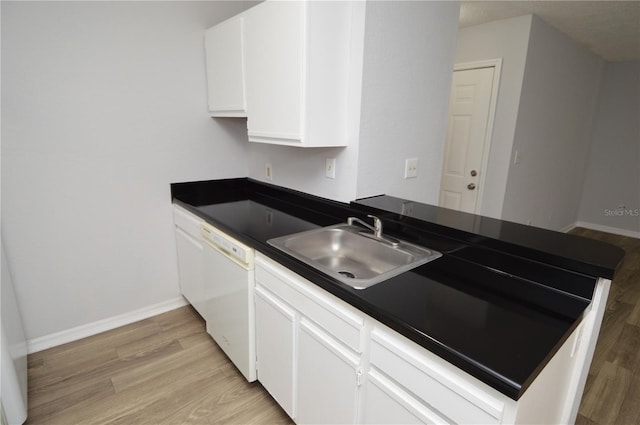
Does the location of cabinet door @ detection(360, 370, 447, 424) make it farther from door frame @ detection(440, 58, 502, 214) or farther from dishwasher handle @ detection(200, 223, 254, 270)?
door frame @ detection(440, 58, 502, 214)

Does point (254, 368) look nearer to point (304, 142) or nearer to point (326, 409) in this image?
point (326, 409)

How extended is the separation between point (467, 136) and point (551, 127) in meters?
1.07

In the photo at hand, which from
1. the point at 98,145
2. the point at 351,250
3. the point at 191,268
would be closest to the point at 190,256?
the point at 191,268

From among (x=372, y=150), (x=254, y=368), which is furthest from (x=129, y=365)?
(x=372, y=150)

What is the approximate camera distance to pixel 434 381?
0.91 m

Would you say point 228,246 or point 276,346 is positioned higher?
point 228,246

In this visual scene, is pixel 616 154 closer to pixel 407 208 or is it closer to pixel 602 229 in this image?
pixel 602 229

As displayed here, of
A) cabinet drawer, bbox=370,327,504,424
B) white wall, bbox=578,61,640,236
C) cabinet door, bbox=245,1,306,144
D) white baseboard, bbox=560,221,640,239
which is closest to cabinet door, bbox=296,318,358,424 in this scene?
cabinet drawer, bbox=370,327,504,424

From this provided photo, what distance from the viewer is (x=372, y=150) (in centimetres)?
185

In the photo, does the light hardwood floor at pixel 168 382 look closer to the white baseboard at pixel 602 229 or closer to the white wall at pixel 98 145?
the white wall at pixel 98 145

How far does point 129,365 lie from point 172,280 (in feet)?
2.20

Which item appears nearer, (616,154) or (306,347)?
(306,347)

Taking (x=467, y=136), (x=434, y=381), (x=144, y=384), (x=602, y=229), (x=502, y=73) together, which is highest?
(x=502, y=73)

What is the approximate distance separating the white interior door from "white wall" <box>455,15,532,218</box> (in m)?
0.10
